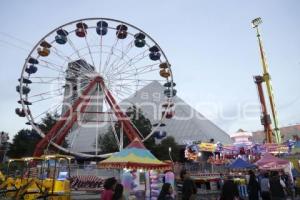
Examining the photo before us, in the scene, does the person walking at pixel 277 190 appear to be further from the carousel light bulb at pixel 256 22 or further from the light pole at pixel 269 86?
the carousel light bulb at pixel 256 22

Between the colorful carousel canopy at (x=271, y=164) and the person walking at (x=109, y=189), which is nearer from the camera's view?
the person walking at (x=109, y=189)

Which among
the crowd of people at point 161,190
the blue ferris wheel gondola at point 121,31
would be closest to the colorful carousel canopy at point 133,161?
the crowd of people at point 161,190

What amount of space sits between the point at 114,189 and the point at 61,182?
6.11m

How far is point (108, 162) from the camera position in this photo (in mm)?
11922

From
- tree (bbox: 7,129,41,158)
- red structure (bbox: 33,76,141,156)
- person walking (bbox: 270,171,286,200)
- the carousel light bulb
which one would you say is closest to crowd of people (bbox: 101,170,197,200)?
person walking (bbox: 270,171,286,200)

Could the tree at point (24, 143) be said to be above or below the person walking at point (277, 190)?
above

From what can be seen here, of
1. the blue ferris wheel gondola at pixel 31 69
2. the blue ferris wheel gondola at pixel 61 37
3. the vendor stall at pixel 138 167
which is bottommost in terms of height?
the vendor stall at pixel 138 167

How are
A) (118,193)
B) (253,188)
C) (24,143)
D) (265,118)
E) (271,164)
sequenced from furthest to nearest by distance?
(24,143), (265,118), (271,164), (253,188), (118,193)

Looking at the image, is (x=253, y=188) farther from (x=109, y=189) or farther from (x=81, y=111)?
(x=81, y=111)

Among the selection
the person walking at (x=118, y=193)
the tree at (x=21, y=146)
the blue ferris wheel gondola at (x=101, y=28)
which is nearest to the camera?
the person walking at (x=118, y=193)

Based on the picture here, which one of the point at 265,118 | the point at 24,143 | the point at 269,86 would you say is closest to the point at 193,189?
the point at 265,118

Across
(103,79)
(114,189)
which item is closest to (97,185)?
(103,79)

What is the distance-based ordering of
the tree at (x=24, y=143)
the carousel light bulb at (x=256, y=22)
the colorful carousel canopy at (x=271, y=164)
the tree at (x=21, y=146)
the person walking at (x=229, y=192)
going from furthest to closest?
the carousel light bulb at (x=256, y=22)
the tree at (x=21, y=146)
the tree at (x=24, y=143)
the colorful carousel canopy at (x=271, y=164)
the person walking at (x=229, y=192)

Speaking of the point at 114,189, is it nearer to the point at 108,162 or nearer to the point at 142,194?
the point at 108,162
